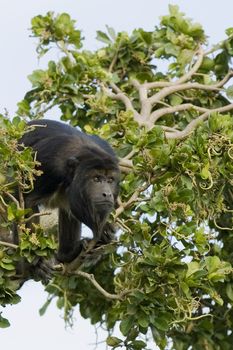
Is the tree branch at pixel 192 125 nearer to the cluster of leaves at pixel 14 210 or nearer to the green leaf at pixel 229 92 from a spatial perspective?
the green leaf at pixel 229 92

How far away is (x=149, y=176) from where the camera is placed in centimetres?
739

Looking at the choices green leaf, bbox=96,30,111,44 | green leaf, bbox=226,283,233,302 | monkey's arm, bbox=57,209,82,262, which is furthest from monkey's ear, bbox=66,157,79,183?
green leaf, bbox=96,30,111,44

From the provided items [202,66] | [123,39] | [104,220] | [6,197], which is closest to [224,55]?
[202,66]

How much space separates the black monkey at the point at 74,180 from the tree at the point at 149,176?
18cm

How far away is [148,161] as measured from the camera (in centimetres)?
732

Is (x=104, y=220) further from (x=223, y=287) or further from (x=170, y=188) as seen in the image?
(x=223, y=287)

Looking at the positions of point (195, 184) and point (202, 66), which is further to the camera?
point (202, 66)

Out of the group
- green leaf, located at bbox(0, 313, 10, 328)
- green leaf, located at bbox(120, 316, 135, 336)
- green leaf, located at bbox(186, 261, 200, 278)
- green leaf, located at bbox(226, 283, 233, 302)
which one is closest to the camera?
green leaf, located at bbox(0, 313, 10, 328)

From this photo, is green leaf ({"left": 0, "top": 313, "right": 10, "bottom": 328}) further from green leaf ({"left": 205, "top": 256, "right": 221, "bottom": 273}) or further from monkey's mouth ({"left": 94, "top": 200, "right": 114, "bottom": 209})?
green leaf ({"left": 205, "top": 256, "right": 221, "bottom": 273})

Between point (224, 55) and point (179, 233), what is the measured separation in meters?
3.37

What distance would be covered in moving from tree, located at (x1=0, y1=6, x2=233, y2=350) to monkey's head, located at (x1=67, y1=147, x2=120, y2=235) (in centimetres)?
18

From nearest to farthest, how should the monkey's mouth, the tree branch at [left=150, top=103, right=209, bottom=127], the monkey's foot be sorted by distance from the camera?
1. the monkey's foot
2. the monkey's mouth
3. the tree branch at [left=150, top=103, right=209, bottom=127]

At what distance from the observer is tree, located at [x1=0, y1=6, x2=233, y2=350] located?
23.3 feet

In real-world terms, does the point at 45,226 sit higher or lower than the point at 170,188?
lower
